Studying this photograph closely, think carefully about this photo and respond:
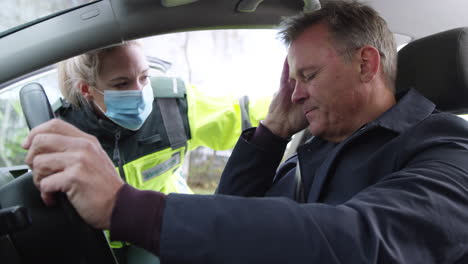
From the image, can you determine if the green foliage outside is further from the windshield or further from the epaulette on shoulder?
the windshield

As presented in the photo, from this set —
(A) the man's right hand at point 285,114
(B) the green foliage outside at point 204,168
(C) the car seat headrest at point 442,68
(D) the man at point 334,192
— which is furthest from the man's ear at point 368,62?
(B) the green foliage outside at point 204,168

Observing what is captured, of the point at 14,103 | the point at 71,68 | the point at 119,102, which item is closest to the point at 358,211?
the point at 119,102

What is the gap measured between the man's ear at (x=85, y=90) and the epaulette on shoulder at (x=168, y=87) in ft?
1.01

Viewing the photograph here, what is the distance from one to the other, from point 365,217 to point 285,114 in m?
0.94

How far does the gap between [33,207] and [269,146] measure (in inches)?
34.8

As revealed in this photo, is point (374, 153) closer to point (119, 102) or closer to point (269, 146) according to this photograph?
point (269, 146)

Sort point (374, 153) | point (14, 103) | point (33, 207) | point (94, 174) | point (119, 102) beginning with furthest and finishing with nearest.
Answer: point (14, 103)
point (119, 102)
point (374, 153)
point (33, 207)
point (94, 174)

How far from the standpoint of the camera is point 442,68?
130 centimetres

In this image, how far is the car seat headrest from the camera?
1255 millimetres

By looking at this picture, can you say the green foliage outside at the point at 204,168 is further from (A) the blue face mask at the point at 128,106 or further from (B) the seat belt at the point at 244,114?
(A) the blue face mask at the point at 128,106

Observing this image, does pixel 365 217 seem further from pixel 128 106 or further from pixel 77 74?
pixel 77 74

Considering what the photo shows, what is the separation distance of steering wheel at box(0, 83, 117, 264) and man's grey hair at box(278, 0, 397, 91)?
2.62ft

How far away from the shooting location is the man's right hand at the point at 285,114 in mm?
1549

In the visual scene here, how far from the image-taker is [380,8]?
150 centimetres
